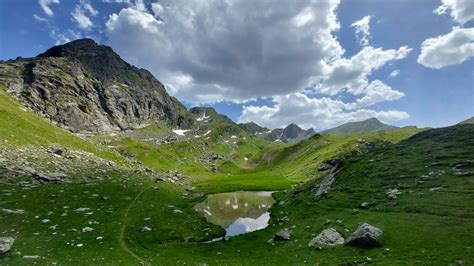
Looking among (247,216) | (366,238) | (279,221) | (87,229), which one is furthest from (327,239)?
(247,216)

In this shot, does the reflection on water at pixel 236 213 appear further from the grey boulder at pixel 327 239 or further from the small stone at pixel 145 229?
the grey boulder at pixel 327 239

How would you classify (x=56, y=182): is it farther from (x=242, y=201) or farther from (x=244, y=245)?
(x=242, y=201)

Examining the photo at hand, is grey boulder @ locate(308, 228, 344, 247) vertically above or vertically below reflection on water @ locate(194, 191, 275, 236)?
above

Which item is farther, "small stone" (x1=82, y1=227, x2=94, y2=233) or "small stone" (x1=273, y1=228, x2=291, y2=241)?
"small stone" (x1=273, y1=228, x2=291, y2=241)

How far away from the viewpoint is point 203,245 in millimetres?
42625

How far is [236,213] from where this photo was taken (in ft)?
241

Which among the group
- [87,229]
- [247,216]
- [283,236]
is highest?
[87,229]

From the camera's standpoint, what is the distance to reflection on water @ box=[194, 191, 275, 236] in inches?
2290

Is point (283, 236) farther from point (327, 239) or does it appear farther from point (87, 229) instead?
point (87, 229)

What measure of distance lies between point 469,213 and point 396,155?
40921 mm

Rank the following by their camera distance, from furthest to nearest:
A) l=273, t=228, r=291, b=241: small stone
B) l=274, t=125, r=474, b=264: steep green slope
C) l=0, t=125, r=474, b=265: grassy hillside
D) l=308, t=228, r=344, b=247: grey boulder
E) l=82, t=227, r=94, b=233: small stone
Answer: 1. l=273, t=228, r=291, b=241: small stone
2. l=82, t=227, r=94, b=233: small stone
3. l=308, t=228, r=344, b=247: grey boulder
4. l=0, t=125, r=474, b=265: grassy hillside
5. l=274, t=125, r=474, b=264: steep green slope

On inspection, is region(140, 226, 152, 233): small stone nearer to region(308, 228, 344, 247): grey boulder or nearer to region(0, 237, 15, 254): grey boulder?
region(0, 237, 15, 254): grey boulder

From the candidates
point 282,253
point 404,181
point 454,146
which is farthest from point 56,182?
point 454,146

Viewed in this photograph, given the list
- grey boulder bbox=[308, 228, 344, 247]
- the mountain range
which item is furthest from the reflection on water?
grey boulder bbox=[308, 228, 344, 247]
